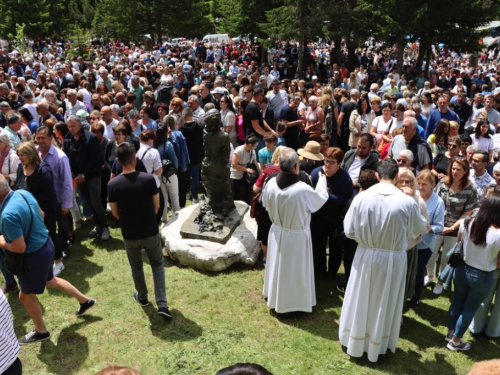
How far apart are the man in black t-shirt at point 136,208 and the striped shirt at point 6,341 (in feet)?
5.42

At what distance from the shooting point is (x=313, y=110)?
9570 millimetres

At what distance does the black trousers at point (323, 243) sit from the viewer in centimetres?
582

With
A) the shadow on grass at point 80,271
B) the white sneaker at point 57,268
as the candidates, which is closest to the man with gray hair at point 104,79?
the shadow on grass at point 80,271

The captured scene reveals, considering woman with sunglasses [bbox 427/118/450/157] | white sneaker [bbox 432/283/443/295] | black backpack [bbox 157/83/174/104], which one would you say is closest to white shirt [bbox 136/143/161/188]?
white sneaker [bbox 432/283/443/295]

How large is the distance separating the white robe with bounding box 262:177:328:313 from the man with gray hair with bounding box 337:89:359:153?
5.18 metres

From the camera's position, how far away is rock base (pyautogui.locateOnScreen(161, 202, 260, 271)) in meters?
6.11

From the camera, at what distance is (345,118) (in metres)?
9.88

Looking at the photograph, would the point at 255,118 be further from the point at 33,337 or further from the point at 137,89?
the point at 33,337

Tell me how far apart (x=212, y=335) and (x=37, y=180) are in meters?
2.98

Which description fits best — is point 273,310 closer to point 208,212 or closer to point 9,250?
point 208,212

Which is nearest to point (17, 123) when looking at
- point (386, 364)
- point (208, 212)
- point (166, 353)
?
point (208, 212)

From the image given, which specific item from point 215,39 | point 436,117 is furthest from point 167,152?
point 215,39

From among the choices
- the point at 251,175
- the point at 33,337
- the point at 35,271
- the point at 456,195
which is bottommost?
the point at 33,337

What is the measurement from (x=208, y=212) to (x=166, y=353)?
255cm
